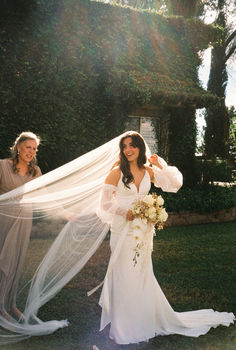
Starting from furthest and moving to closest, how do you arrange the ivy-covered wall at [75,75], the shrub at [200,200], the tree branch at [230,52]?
the tree branch at [230,52] → the shrub at [200,200] → the ivy-covered wall at [75,75]

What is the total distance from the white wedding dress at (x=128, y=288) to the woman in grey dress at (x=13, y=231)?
3.25ft

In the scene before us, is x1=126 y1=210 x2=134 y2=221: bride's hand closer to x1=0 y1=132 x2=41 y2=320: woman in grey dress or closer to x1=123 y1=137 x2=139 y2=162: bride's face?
x1=123 y1=137 x2=139 y2=162: bride's face

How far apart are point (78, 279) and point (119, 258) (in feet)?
7.04

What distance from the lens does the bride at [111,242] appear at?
12.7 feet

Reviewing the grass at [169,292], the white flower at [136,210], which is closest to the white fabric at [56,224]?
the grass at [169,292]

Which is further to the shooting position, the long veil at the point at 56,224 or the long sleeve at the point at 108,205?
the long veil at the point at 56,224

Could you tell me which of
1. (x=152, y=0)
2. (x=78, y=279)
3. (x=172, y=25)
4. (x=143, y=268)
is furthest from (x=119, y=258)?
(x=152, y=0)

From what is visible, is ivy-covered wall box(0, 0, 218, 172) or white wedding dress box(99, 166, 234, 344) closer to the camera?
white wedding dress box(99, 166, 234, 344)

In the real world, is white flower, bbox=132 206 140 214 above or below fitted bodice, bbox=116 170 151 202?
below

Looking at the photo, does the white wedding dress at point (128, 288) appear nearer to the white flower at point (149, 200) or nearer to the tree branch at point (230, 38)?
the white flower at point (149, 200)

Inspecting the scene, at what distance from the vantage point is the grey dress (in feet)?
13.4

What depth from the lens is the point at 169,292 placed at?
5309 millimetres

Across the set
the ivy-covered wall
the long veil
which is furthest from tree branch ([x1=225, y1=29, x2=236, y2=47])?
the long veil

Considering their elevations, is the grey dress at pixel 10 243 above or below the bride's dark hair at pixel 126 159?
below
